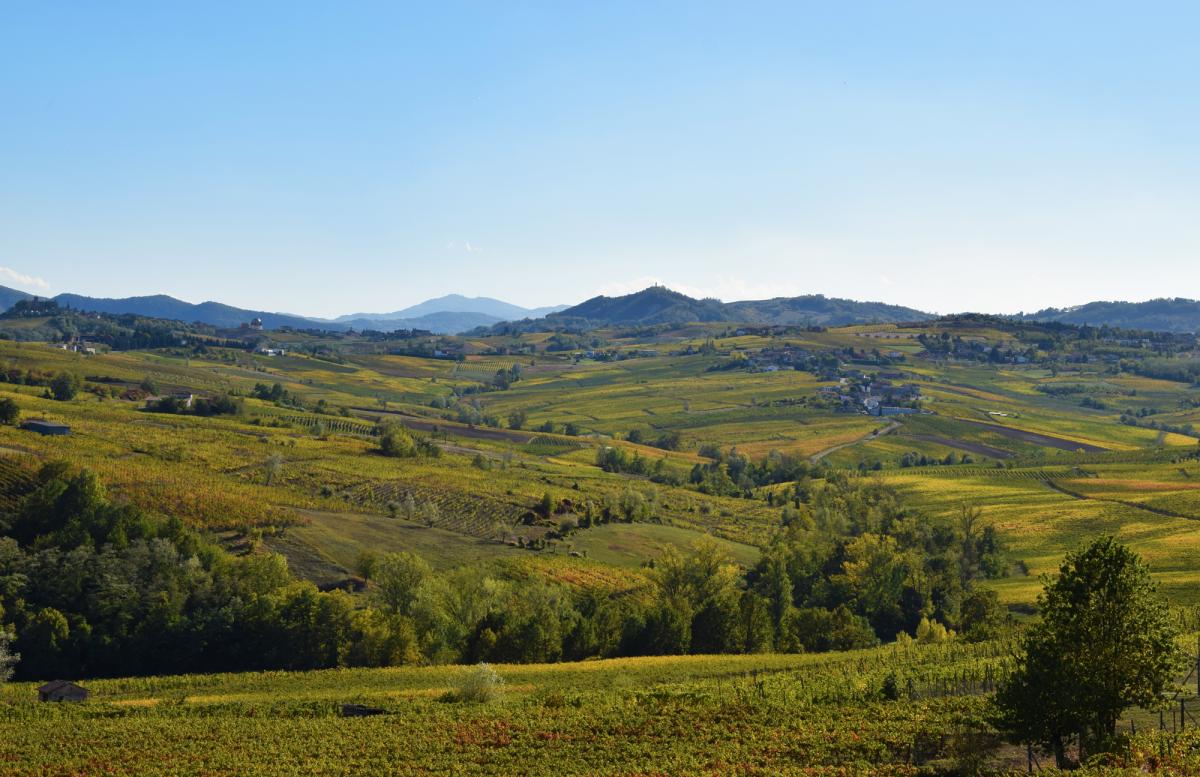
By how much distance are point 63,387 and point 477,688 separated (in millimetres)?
154536

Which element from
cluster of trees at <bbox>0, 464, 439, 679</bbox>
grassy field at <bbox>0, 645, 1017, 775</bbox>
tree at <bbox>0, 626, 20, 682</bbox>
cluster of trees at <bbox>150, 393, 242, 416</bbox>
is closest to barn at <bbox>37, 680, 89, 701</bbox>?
grassy field at <bbox>0, 645, 1017, 775</bbox>

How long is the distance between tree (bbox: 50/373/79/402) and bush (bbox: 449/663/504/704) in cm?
14989

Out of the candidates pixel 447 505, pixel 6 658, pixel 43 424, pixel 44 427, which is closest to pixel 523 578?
pixel 447 505

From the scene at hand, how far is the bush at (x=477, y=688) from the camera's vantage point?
218 feet

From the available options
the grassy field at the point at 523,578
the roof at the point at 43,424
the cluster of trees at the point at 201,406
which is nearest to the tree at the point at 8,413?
the roof at the point at 43,424

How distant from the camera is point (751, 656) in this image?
3602 inches

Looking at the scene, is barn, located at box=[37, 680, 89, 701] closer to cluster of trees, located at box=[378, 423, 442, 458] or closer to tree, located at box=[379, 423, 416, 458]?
cluster of trees, located at box=[378, 423, 442, 458]

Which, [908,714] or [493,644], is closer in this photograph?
[908,714]

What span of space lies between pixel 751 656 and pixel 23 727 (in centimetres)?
5992

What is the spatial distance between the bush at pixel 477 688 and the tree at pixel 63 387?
492 feet

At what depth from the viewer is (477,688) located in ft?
219

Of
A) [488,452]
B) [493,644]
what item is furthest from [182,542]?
[488,452]

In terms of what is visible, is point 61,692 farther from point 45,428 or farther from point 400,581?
point 45,428

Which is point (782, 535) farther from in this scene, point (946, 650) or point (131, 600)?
point (131, 600)
